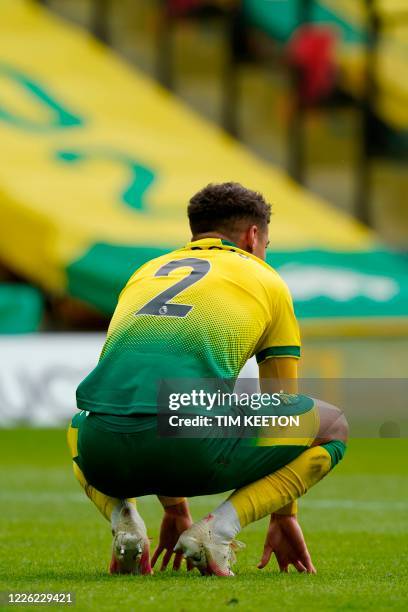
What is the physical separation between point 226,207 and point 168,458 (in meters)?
0.88

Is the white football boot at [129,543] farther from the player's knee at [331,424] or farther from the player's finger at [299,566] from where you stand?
the player's knee at [331,424]

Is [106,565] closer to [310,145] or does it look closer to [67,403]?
[67,403]

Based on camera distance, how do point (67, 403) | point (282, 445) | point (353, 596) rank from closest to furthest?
point (353, 596), point (282, 445), point (67, 403)

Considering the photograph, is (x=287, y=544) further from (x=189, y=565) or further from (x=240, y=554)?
(x=240, y=554)

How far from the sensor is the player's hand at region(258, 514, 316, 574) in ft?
15.6

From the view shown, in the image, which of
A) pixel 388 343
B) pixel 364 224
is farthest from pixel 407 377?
pixel 364 224

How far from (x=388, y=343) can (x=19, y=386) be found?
14.7 ft

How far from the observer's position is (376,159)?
2108cm

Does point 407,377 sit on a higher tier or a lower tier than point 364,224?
lower

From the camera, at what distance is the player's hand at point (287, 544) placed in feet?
15.6

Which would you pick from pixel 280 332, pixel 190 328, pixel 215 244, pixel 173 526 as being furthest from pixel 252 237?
pixel 173 526

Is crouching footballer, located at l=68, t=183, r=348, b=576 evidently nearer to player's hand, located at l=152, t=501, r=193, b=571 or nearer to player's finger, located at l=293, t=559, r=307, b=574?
player's finger, located at l=293, t=559, r=307, b=574

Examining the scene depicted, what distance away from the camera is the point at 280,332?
4.67 meters

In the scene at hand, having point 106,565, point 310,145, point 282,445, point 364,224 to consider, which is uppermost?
point 310,145
